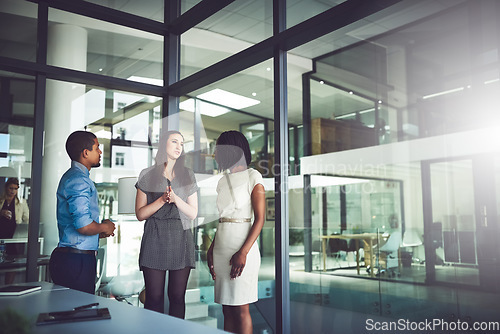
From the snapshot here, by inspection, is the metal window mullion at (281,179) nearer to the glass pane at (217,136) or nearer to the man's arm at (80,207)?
the glass pane at (217,136)

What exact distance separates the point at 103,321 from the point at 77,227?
1.28 m

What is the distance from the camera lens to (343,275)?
12.5 feet

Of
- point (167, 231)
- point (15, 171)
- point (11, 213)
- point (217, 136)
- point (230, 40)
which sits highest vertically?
point (230, 40)

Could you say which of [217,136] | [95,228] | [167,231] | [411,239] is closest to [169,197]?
[167,231]

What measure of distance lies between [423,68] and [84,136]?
276 cm

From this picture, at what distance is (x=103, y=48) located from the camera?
424cm

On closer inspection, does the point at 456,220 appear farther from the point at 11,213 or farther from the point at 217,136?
the point at 11,213

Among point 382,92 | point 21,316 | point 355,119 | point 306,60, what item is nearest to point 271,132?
point 306,60

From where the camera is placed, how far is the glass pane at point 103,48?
3988mm

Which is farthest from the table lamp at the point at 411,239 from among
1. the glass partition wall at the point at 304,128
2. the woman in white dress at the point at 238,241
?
the woman in white dress at the point at 238,241

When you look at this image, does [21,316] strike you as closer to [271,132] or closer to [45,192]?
[271,132]

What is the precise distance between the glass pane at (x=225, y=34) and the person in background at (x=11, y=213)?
1841mm

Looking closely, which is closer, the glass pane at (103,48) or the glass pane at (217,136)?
the glass pane at (217,136)

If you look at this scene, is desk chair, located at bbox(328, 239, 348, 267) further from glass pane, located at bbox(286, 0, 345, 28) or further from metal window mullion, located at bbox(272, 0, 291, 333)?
glass pane, located at bbox(286, 0, 345, 28)
